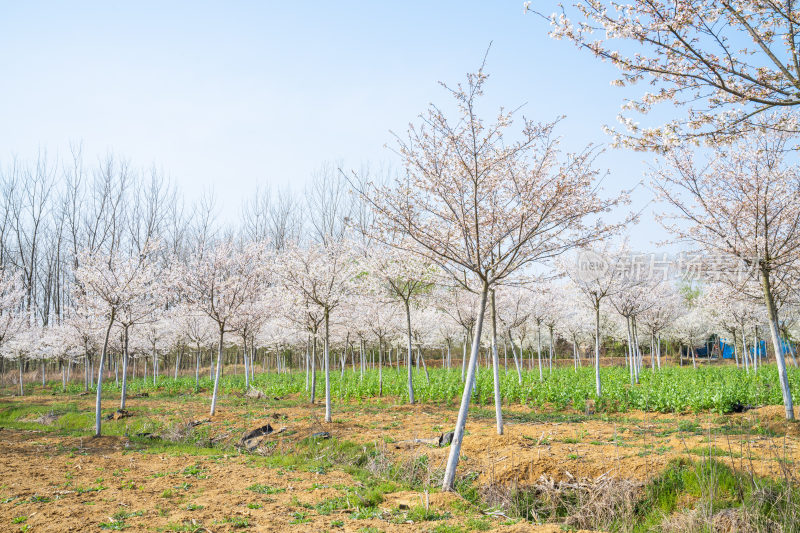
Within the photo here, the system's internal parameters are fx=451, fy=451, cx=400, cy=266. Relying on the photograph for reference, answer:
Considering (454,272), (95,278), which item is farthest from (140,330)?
(454,272)

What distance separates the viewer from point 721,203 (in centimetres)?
980

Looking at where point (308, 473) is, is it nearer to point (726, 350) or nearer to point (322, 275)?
point (322, 275)

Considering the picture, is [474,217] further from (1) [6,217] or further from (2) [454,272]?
(1) [6,217]

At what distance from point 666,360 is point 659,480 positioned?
148 feet

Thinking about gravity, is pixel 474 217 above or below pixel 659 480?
above

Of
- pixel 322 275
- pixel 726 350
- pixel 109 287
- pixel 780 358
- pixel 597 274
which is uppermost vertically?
pixel 597 274

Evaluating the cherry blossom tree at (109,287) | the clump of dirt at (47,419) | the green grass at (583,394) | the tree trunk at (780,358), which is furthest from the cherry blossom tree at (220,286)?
the tree trunk at (780,358)

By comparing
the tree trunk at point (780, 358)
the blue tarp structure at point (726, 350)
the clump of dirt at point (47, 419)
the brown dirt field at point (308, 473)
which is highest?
the tree trunk at point (780, 358)

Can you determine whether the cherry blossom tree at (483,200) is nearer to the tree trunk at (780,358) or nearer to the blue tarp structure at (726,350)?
the tree trunk at (780,358)

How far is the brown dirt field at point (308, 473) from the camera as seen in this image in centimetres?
553

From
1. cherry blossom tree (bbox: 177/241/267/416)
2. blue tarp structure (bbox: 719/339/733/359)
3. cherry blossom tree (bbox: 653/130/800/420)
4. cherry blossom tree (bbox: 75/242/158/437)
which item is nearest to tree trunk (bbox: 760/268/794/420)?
cherry blossom tree (bbox: 653/130/800/420)

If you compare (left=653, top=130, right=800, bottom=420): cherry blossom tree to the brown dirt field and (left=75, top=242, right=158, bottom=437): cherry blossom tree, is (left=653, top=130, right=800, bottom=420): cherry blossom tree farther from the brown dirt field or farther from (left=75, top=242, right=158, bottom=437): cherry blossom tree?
(left=75, top=242, right=158, bottom=437): cherry blossom tree

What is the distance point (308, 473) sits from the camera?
25.7 feet

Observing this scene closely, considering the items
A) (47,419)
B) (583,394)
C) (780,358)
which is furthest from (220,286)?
(780,358)
